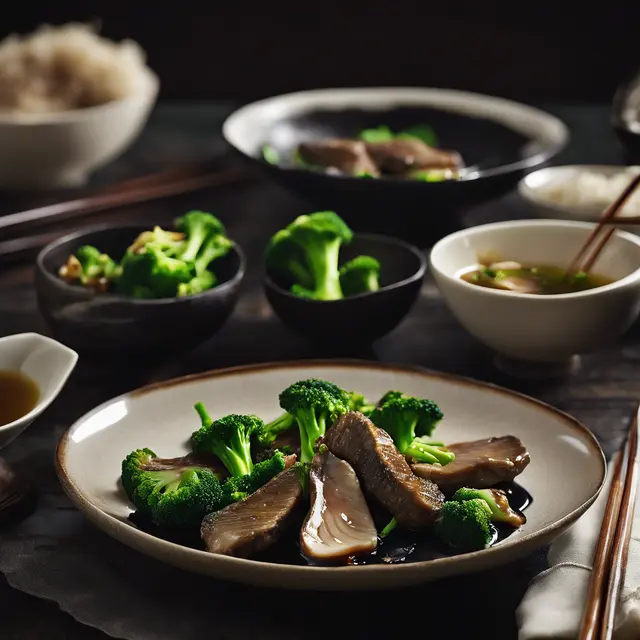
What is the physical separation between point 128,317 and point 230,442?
62cm

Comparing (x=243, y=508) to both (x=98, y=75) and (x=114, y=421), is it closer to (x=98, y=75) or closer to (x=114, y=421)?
(x=114, y=421)

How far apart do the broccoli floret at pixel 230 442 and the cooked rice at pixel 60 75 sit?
238 cm

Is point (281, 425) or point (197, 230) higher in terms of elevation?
point (197, 230)

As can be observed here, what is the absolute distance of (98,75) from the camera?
4191 mm

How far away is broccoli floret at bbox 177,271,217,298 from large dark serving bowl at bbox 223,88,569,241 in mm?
779

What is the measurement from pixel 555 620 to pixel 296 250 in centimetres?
154

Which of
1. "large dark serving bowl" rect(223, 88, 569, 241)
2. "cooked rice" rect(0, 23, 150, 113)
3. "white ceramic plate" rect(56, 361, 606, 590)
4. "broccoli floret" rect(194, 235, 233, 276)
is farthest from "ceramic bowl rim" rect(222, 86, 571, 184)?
"white ceramic plate" rect(56, 361, 606, 590)

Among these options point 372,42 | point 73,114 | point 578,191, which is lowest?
point 372,42

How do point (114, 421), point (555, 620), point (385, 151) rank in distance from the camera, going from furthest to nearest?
point (385, 151), point (114, 421), point (555, 620)

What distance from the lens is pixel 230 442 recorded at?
2156 mm

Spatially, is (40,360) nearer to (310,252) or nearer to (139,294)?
(139,294)

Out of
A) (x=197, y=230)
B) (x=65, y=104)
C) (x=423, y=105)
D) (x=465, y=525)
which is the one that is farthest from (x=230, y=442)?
(x=423, y=105)

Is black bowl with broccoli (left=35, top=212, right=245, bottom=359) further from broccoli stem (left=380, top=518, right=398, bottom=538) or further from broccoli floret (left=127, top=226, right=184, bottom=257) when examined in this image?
broccoli stem (left=380, top=518, right=398, bottom=538)

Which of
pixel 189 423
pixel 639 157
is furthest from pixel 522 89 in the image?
pixel 189 423
